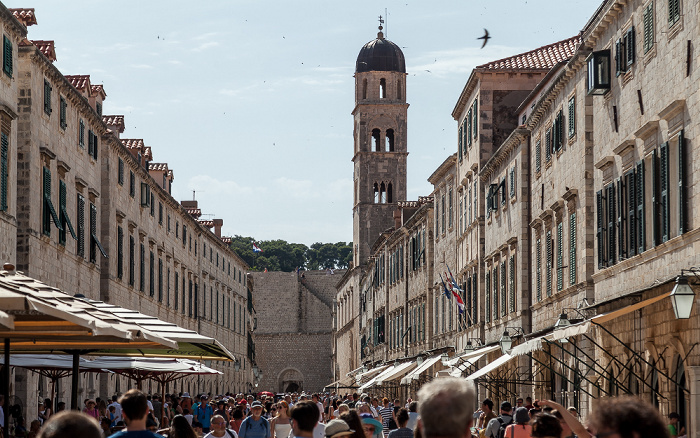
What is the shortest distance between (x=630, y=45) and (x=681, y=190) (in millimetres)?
4398

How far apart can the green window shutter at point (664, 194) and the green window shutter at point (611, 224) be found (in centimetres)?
320

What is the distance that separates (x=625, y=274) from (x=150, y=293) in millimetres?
25705

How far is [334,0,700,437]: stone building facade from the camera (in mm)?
17250

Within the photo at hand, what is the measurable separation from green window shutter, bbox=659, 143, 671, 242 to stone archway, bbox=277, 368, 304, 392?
261 ft

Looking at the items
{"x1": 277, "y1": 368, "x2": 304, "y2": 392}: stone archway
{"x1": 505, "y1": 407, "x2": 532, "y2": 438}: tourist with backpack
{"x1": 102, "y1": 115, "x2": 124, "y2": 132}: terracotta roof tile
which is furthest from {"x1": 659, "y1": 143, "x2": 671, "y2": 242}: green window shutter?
{"x1": 277, "y1": 368, "x2": 304, "y2": 392}: stone archway

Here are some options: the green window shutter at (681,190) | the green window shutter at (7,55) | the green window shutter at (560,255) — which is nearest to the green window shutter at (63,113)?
the green window shutter at (7,55)

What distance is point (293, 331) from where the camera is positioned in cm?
9775

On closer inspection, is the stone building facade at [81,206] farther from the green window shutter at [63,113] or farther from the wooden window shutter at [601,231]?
the wooden window shutter at [601,231]

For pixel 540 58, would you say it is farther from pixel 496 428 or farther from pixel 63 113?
pixel 496 428

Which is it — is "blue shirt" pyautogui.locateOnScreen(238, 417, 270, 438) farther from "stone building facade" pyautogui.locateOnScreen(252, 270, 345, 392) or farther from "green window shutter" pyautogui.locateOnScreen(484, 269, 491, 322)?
"stone building facade" pyautogui.locateOnScreen(252, 270, 345, 392)

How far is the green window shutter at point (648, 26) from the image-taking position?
61.5 ft

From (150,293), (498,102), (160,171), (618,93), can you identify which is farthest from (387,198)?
(618,93)

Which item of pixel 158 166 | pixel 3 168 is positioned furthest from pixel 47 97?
pixel 158 166

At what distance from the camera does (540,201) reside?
2806 cm
